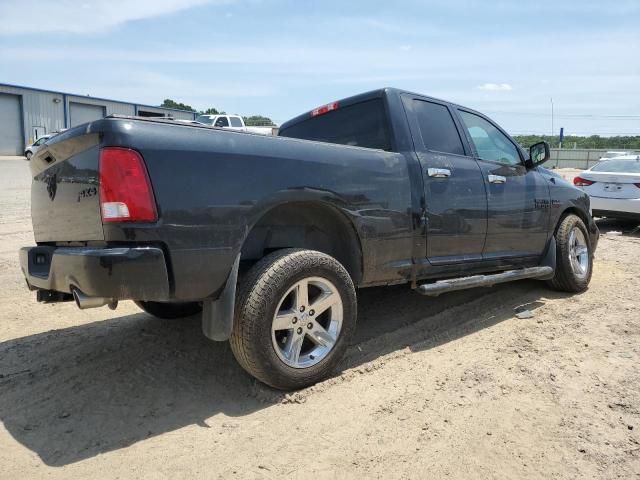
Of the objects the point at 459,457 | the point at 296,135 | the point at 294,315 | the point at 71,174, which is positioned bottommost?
the point at 459,457

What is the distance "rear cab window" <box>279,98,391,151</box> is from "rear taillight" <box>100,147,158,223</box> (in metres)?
2.03

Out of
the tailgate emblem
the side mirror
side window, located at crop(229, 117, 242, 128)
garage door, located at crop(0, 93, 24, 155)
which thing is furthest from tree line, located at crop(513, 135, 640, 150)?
the tailgate emblem

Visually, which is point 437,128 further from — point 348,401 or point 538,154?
point 348,401

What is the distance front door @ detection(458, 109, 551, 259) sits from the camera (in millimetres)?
4711

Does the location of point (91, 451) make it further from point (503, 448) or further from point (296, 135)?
point (296, 135)

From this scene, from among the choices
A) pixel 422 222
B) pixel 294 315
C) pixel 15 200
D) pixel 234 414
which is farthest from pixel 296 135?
pixel 15 200

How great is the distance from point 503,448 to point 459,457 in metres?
0.25

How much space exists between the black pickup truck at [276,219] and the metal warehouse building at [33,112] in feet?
119

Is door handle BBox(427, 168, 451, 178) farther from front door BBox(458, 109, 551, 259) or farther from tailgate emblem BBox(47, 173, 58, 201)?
tailgate emblem BBox(47, 173, 58, 201)

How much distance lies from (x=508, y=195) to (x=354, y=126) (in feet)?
5.21

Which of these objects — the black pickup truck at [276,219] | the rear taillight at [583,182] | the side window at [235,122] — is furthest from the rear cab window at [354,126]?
the side window at [235,122]

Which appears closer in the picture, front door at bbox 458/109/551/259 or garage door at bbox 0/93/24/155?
front door at bbox 458/109/551/259

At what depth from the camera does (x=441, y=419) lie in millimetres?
2971

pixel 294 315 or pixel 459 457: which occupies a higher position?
pixel 294 315
